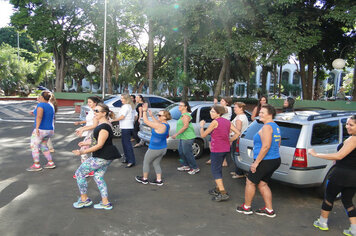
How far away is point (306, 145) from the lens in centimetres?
437

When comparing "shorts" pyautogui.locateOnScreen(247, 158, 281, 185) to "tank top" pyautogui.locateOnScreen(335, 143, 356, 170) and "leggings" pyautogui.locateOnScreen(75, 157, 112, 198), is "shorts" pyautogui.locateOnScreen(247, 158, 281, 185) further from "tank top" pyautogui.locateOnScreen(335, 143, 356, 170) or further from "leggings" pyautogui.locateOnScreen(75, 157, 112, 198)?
"leggings" pyautogui.locateOnScreen(75, 157, 112, 198)

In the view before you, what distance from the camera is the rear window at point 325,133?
4.54 m

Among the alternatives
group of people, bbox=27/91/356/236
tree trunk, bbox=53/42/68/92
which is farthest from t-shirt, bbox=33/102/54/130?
tree trunk, bbox=53/42/68/92

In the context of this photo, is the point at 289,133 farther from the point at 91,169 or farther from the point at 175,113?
the point at 175,113

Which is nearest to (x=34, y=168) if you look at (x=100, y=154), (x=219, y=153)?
(x=100, y=154)

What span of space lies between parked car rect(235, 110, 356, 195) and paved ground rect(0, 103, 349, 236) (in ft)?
1.57

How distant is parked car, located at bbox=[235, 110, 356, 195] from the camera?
14.3 feet

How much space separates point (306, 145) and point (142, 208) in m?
2.67

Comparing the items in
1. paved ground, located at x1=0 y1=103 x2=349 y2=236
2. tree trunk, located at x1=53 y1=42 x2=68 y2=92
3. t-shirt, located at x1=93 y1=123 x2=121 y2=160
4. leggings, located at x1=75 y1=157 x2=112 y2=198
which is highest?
tree trunk, located at x1=53 y1=42 x2=68 y2=92

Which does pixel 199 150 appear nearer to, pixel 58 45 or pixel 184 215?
pixel 184 215

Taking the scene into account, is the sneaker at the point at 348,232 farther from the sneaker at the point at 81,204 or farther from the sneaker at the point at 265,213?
the sneaker at the point at 81,204

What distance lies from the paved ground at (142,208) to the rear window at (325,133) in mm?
1020

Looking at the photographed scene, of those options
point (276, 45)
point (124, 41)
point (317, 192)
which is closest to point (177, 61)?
point (124, 41)

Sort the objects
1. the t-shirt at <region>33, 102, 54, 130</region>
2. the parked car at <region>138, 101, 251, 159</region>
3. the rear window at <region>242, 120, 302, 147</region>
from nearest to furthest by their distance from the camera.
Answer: the rear window at <region>242, 120, 302, 147</region>, the t-shirt at <region>33, 102, 54, 130</region>, the parked car at <region>138, 101, 251, 159</region>
